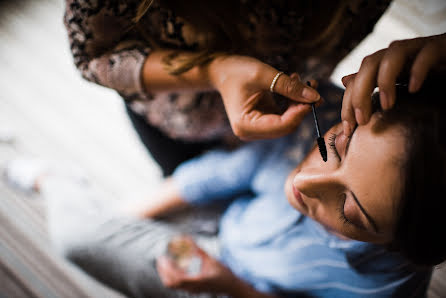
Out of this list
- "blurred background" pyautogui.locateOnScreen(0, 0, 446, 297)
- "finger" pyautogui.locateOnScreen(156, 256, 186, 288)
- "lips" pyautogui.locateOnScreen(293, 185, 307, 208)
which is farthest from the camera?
"blurred background" pyautogui.locateOnScreen(0, 0, 446, 297)

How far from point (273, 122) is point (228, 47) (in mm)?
195


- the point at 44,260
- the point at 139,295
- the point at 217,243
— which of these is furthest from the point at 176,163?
the point at 44,260

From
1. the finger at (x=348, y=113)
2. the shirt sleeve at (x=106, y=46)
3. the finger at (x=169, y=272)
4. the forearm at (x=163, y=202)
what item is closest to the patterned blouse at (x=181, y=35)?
the shirt sleeve at (x=106, y=46)

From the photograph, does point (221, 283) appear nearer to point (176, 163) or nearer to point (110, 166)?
point (176, 163)

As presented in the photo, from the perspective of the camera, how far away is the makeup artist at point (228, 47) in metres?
0.41

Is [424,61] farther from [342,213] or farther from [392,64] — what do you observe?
[342,213]

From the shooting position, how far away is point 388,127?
0.35 metres

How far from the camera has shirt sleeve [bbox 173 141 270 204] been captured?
82 centimetres

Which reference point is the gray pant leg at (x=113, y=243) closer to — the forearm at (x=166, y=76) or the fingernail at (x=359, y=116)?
the forearm at (x=166, y=76)

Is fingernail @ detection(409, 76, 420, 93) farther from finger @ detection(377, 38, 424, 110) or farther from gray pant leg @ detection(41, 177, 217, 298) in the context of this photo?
gray pant leg @ detection(41, 177, 217, 298)

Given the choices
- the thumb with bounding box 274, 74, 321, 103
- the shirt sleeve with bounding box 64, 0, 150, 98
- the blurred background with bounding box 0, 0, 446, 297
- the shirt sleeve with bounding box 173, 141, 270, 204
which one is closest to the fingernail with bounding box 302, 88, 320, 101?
the thumb with bounding box 274, 74, 321, 103

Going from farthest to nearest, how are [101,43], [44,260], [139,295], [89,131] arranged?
1. [89,131]
2. [44,260]
3. [139,295]
4. [101,43]

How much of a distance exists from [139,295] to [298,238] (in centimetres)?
57

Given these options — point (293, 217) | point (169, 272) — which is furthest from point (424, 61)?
point (169, 272)
